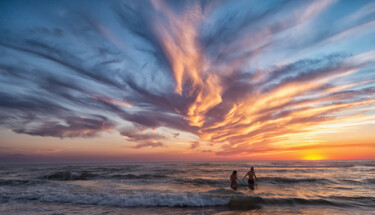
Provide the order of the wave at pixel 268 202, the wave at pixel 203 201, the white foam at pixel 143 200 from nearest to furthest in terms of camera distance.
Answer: the wave at pixel 268 202 → the wave at pixel 203 201 → the white foam at pixel 143 200

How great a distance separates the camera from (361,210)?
516 inches

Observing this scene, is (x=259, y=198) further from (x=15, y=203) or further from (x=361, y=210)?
(x=15, y=203)

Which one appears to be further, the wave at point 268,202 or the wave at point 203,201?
the wave at point 203,201

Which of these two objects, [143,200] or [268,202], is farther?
[143,200]

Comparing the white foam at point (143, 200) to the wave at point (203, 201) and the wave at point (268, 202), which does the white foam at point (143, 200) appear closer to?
the wave at point (203, 201)

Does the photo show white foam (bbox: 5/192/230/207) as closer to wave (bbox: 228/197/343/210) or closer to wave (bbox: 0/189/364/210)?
wave (bbox: 0/189/364/210)

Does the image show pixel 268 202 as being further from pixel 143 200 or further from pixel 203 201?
pixel 143 200

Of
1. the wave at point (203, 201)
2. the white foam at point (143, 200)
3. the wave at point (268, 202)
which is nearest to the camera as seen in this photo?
the wave at point (268, 202)

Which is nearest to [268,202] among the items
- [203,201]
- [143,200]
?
[203,201]

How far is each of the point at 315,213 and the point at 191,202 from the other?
8557 millimetres

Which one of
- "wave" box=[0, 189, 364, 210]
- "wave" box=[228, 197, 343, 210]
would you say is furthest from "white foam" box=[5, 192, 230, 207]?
"wave" box=[228, 197, 343, 210]

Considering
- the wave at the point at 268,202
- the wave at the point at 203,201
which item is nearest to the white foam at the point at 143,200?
the wave at the point at 203,201

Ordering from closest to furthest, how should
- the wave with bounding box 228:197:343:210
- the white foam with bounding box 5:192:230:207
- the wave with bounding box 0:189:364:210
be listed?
the wave with bounding box 228:197:343:210 < the wave with bounding box 0:189:364:210 < the white foam with bounding box 5:192:230:207

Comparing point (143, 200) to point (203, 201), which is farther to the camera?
point (143, 200)
